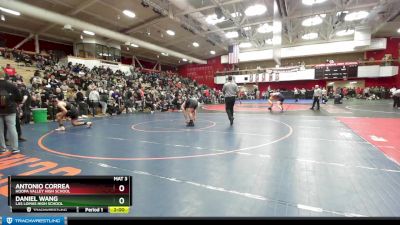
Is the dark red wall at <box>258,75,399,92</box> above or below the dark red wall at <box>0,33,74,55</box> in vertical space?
below

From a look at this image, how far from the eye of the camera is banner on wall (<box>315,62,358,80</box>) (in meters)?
24.6

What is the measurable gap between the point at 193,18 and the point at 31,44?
14.7 metres

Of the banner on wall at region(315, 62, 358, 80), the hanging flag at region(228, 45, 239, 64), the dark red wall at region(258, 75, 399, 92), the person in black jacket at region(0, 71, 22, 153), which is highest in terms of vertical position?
the hanging flag at region(228, 45, 239, 64)

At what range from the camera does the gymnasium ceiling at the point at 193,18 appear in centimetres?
1463

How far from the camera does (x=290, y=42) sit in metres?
26.8

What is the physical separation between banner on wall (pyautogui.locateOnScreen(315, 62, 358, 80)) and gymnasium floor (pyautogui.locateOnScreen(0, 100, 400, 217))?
22206mm

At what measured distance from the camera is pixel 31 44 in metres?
20.2

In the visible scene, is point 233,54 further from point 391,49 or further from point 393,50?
point 393,50

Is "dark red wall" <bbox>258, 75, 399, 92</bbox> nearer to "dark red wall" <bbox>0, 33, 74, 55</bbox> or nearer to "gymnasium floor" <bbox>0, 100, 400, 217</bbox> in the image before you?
"dark red wall" <bbox>0, 33, 74, 55</bbox>

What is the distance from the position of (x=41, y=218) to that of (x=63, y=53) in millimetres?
24841

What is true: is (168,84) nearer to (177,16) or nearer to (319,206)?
(177,16)

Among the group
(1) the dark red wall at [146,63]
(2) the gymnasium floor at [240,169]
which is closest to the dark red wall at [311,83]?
(1) the dark red wall at [146,63]

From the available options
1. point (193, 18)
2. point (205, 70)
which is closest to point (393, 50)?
point (193, 18)
